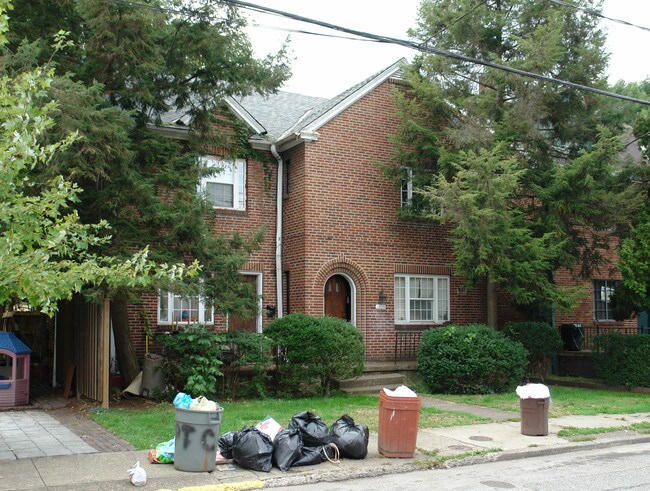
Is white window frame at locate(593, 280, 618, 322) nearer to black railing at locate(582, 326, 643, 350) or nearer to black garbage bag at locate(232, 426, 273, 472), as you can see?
black railing at locate(582, 326, 643, 350)

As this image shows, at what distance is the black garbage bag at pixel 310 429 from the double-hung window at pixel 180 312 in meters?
7.63

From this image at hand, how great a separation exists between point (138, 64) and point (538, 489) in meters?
10.0

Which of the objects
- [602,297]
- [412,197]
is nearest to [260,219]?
[412,197]

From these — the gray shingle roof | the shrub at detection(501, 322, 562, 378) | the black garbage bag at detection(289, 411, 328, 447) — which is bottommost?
the black garbage bag at detection(289, 411, 328, 447)

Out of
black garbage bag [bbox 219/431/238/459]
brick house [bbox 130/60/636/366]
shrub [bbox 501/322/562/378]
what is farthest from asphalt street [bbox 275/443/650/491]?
brick house [bbox 130/60/636/366]

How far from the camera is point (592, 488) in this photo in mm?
7609

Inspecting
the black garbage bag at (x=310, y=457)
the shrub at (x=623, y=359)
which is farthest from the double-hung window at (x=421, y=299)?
the black garbage bag at (x=310, y=457)

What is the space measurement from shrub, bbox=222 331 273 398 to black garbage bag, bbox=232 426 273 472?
528 centimetres

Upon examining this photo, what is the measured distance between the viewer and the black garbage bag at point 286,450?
8555 mm

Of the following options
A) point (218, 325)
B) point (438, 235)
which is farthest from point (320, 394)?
point (438, 235)

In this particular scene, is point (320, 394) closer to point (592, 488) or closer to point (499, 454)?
point (499, 454)

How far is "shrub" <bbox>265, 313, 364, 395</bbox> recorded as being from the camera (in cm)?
1427

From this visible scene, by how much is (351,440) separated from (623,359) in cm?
1072

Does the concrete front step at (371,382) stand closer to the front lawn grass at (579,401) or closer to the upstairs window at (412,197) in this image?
the front lawn grass at (579,401)
